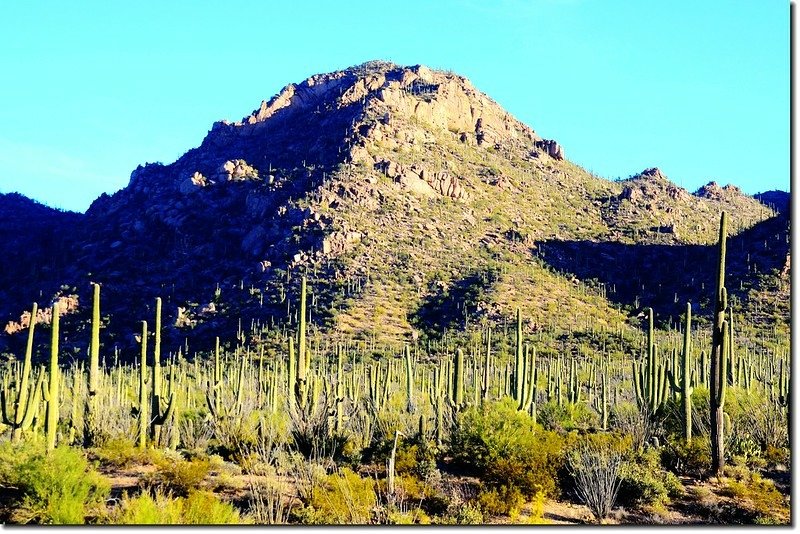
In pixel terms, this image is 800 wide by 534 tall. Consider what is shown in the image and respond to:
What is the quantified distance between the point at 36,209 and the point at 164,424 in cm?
9562

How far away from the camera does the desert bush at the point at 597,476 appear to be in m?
12.1

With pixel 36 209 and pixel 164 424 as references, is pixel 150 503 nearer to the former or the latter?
pixel 164 424

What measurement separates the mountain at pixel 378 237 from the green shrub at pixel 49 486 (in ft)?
133

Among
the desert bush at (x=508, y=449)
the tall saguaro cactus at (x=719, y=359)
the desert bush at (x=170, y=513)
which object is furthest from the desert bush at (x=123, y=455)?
the tall saguaro cactus at (x=719, y=359)

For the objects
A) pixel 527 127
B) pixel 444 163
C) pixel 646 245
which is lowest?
pixel 646 245

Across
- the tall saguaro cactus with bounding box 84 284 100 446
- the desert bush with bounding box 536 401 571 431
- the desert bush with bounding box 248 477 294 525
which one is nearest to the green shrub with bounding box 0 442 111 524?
the desert bush with bounding box 248 477 294 525

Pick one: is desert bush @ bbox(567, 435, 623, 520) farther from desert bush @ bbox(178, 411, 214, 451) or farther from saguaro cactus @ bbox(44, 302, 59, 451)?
saguaro cactus @ bbox(44, 302, 59, 451)

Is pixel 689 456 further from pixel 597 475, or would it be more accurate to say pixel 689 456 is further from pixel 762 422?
pixel 762 422

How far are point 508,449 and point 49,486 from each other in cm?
859

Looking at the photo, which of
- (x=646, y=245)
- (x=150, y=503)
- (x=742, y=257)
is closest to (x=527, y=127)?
(x=646, y=245)

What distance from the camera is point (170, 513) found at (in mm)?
8977

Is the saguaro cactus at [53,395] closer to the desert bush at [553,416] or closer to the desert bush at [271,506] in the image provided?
the desert bush at [271,506]

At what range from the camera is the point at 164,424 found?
663 inches

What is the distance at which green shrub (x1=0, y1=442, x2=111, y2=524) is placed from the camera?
10.1m
